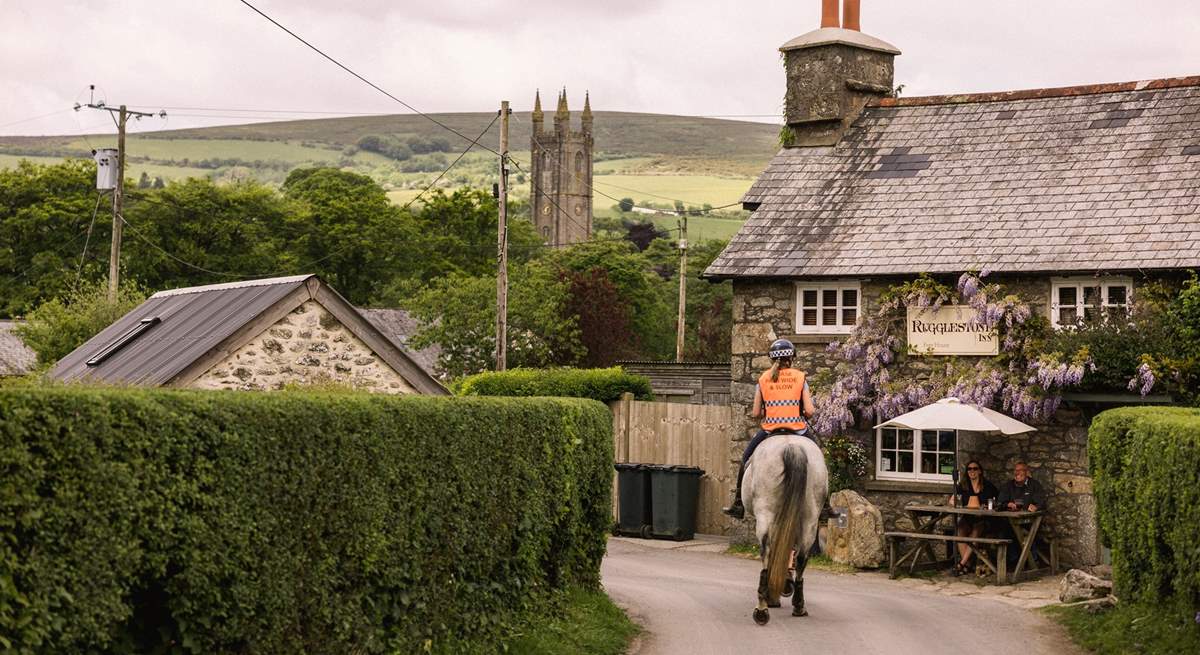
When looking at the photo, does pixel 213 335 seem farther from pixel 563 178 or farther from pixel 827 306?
pixel 563 178

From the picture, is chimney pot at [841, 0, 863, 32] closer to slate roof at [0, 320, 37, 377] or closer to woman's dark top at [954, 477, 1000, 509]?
woman's dark top at [954, 477, 1000, 509]

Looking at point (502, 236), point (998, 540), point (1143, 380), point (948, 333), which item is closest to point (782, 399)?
point (998, 540)

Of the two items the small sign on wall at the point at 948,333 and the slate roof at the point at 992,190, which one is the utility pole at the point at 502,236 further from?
the small sign on wall at the point at 948,333

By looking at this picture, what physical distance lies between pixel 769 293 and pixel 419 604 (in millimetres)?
13825

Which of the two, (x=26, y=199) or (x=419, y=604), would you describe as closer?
(x=419, y=604)

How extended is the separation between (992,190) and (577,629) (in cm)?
Answer: 1276

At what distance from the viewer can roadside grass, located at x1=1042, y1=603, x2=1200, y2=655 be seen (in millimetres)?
11203

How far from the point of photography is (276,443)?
27.8 feet

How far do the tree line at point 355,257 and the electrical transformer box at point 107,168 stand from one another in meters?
10.7

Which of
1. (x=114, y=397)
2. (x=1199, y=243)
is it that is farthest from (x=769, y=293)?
(x=114, y=397)

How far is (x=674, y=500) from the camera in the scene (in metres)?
24.7

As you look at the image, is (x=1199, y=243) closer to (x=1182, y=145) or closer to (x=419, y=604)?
(x=1182, y=145)

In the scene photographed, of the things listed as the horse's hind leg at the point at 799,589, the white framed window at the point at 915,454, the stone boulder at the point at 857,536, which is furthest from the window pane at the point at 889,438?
the horse's hind leg at the point at 799,589

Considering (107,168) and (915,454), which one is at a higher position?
(107,168)
